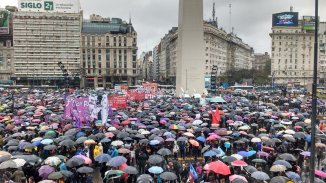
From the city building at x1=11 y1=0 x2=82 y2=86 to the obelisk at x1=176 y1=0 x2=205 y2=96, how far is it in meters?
63.2

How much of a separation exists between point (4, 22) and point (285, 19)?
81.6m

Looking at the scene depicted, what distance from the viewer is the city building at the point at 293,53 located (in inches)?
5103

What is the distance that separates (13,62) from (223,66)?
224 ft

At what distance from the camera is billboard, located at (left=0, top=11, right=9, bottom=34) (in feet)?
381

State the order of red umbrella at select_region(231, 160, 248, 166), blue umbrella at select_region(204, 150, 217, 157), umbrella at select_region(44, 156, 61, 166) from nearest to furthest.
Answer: red umbrella at select_region(231, 160, 248, 166), umbrella at select_region(44, 156, 61, 166), blue umbrella at select_region(204, 150, 217, 157)

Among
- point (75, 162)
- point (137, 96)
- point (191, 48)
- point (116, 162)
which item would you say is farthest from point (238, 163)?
point (191, 48)

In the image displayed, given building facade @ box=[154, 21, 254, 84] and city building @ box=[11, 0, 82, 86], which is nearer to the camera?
city building @ box=[11, 0, 82, 86]

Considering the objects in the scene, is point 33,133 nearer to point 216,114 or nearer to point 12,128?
point 12,128

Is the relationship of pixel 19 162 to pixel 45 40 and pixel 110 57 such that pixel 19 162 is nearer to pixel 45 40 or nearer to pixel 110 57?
pixel 45 40

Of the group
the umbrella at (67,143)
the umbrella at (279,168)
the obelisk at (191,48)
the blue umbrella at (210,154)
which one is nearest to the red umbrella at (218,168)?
the umbrella at (279,168)

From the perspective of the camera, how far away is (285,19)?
405 ft

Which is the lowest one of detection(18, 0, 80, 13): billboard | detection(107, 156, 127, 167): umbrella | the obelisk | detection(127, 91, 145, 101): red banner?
detection(107, 156, 127, 167): umbrella

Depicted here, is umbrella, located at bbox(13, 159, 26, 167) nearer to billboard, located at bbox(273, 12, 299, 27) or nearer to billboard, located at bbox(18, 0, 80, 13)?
billboard, located at bbox(18, 0, 80, 13)

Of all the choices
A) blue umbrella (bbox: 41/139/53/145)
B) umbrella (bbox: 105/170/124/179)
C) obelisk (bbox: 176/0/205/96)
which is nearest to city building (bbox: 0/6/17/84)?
obelisk (bbox: 176/0/205/96)
